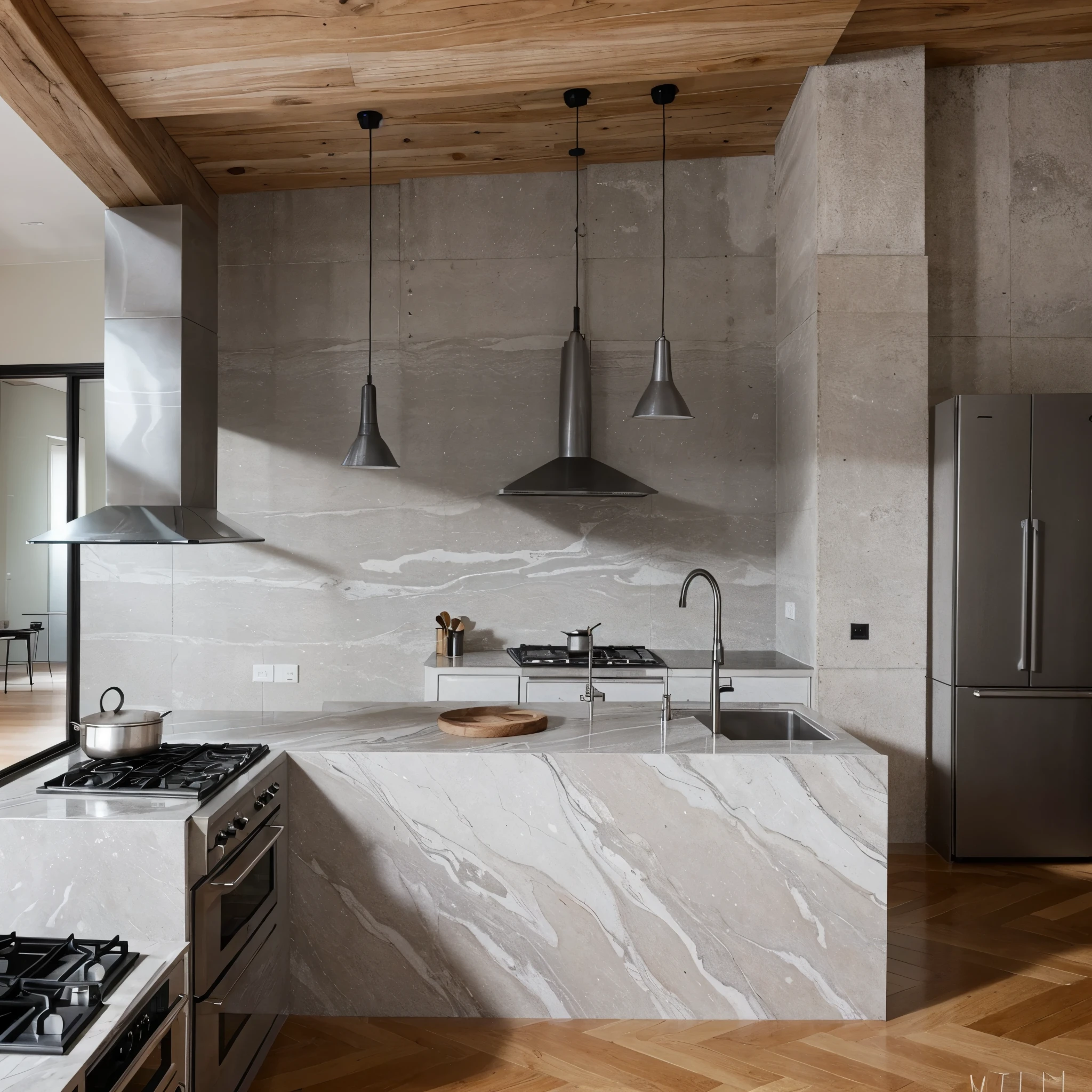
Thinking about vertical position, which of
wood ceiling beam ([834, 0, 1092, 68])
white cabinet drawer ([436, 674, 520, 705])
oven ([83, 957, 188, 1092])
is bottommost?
oven ([83, 957, 188, 1092])

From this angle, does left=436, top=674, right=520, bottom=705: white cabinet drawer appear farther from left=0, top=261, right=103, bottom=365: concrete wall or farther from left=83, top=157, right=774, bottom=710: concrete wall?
left=0, top=261, right=103, bottom=365: concrete wall

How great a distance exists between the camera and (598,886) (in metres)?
2.49

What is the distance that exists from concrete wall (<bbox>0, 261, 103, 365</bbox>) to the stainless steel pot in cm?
396

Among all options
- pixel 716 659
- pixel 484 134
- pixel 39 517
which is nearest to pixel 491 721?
pixel 716 659

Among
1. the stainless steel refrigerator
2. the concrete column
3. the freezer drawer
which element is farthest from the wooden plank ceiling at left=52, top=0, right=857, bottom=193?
the freezer drawer

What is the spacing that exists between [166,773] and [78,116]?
236cm

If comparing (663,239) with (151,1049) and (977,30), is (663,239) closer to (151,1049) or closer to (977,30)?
(977,30)

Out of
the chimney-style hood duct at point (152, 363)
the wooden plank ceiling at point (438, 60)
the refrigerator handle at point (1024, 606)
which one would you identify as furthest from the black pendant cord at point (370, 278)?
the refrigerator handle at point (1024, 606)

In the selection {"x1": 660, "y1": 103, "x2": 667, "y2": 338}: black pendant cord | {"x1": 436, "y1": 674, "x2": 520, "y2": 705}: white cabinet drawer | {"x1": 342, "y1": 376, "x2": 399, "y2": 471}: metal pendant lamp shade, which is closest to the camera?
{"x1": 342, "y1": 376, "x2": 399, "y2": 471}: metal pendant lamp shade

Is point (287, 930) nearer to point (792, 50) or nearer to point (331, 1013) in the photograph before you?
point (331, 1013)

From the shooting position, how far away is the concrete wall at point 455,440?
468 centimetres

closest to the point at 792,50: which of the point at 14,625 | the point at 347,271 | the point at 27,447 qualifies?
the point at 347,271

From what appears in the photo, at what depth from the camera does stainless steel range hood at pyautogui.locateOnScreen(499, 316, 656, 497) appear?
4.21 metres

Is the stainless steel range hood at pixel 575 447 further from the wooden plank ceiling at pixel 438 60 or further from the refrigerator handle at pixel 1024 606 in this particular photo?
the refrigerator handle at pixel 1024 606
